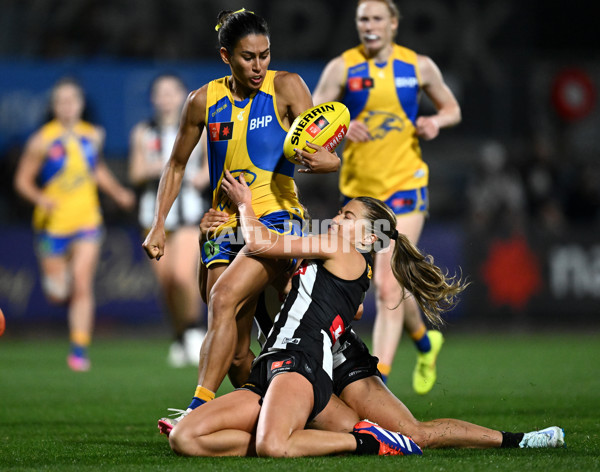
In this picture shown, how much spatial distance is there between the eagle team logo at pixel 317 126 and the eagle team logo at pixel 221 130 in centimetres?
56

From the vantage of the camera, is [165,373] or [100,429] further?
[165,373]

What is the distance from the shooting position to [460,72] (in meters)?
16.3

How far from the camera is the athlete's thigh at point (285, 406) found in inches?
179

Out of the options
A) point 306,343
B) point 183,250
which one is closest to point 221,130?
point 306,343

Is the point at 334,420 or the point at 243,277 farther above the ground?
the point at 243,277

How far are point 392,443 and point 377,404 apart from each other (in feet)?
1.13

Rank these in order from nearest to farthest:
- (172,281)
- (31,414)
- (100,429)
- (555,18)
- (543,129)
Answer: (100,429)
(31,414)
(172,281)
(543,129)
(555,18)

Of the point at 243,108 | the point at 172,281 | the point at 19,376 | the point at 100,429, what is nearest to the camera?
the point at 243,108

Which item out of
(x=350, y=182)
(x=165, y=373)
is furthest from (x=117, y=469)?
(x=165, y=373)

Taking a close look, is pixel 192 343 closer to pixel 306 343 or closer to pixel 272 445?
pixel 306 343

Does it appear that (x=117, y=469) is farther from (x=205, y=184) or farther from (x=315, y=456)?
(x=205, y=184)

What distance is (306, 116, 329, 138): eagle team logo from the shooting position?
5.30 m

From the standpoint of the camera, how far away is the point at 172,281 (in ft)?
34.4

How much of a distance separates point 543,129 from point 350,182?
10612 mm
